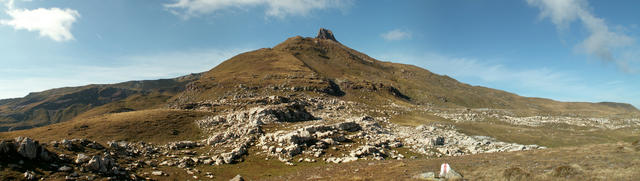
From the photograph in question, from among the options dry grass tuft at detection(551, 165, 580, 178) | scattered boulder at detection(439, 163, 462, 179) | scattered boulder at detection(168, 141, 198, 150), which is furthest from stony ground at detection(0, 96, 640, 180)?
scattered boulder at detection(439, 163, 462, 179)

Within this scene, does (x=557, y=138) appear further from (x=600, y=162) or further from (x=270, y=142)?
(x=270, y=142)

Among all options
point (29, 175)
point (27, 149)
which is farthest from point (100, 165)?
point (27, 149)

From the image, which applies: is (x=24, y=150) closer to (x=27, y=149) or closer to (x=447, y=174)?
(x=27, y=149)

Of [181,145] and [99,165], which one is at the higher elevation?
[99,165]

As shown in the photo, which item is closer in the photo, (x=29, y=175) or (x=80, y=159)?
(x=29, y=175)

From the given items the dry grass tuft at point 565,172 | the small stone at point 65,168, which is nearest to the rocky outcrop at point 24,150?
the small stone at point 65,168

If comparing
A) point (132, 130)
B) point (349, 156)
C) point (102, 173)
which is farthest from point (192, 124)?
point (349, 156)

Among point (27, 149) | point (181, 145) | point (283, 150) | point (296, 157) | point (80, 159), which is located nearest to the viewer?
point (27, 149)

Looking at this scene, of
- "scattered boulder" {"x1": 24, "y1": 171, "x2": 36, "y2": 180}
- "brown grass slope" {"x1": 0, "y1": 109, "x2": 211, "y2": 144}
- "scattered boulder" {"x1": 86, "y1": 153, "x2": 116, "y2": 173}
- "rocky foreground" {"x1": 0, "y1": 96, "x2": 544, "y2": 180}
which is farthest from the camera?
"brown grass slope" {"x1": 0, "y1": 109, "x2": 211, "y2": 144}

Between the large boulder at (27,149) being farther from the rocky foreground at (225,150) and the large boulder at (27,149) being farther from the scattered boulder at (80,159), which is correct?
the scattered boulder at (80,159)

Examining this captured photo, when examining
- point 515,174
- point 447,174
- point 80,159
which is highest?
point 515,174

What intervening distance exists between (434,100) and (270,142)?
14860cm

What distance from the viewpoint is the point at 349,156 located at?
33750 mm

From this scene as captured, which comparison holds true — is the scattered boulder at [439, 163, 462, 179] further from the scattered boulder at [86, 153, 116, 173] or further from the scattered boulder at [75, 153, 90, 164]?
the scattered boulder at [75, 153, 90, 164]
